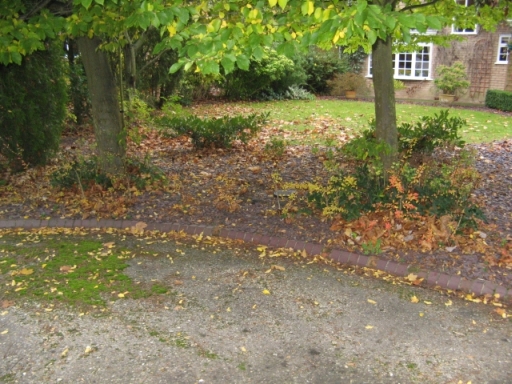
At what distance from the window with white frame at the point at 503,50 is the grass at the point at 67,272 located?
20.2m

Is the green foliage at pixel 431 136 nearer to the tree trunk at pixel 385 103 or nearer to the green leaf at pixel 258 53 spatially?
the tree trunk at pixel 385 103

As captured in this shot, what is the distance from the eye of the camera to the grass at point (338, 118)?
38.8 feet

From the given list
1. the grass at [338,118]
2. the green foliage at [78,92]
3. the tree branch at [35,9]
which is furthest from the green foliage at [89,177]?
the green foliage at [78,92]

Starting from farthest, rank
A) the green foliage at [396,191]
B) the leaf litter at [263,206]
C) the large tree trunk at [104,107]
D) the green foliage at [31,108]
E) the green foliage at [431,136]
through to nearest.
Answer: the green foliage at [31,108], the green foliage at [431,136], the large tree trunk at [104,107], the green foliage at [396,191], the leaf litter at [263,206]

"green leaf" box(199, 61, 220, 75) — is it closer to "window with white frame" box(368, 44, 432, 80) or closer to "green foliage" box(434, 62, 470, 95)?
"green foliage" box(434, 62, 470, 95)

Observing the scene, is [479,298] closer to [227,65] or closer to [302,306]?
[302,306]

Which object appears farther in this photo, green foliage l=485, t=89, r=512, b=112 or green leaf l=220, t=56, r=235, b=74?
green foliage l=485, t=89, r=512, b=112

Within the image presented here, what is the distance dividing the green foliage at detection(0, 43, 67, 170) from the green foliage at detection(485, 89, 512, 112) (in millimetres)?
14925

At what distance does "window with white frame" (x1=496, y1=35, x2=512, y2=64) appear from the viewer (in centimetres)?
2061

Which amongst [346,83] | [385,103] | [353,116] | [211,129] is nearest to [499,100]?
[346,83]

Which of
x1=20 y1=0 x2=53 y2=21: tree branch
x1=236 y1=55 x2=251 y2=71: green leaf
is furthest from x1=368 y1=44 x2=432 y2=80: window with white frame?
x1=236 y1=55 x2=251 y2=71: green leaf

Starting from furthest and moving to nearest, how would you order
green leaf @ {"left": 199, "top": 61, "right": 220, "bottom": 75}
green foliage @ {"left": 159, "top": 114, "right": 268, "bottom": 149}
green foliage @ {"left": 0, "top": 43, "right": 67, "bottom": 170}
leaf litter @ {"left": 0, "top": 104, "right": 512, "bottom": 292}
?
1. green foliage @ {"left": 159, "top": 114, "right": 268, "bottom": 149}
2. green foliage @ {"left": 0, "top": 43, "right": 67, "bottom": 170}
3. leaf litter @ {"left": 0, "top": 104, "right": 512, "bottom": 292}
4. green leaf @ {"left": 199, "top": 61, "right": 220, "bottom": 75}

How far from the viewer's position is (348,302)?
4180mm

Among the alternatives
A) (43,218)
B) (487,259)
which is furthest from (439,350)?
(43,218)
